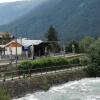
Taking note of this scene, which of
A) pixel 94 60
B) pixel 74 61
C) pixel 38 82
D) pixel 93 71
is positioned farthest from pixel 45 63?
pixel 74 61

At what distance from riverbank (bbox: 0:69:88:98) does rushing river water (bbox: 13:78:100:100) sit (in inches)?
41.4

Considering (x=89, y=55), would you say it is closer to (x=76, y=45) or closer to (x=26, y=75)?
(x=26, y=75)

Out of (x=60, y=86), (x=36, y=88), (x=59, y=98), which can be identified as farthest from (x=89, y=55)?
(x=59, y=98)

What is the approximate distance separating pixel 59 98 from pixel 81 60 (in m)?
28.9

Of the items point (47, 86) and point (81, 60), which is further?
point (81, 60)

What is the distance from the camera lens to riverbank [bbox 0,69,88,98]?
1908 inches

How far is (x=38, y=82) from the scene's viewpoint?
178 ft

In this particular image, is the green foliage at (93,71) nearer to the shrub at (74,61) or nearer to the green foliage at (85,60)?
the green foliage at (85,60)

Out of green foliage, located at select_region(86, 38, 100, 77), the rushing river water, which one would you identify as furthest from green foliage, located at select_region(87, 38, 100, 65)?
the rushing river water

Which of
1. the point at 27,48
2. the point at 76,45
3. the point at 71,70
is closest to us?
the point at 71,70

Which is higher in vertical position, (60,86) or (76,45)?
(76,45)

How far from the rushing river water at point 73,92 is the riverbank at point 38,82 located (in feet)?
3.45

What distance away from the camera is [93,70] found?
70562 millimetres

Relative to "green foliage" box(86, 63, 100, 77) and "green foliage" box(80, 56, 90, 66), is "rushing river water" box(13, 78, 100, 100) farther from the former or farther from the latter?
"green foliage" box(80, 56, 90, 66)
